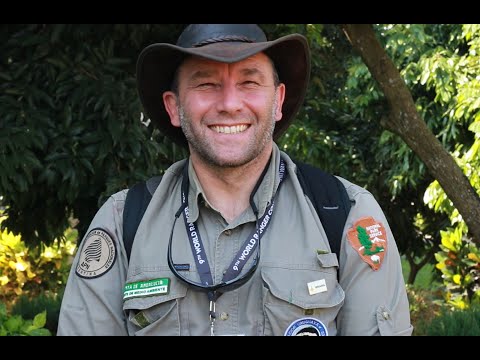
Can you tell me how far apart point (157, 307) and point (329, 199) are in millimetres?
693

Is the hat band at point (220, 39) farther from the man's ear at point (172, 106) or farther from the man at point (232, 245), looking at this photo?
the man's ear at point (172, 106)

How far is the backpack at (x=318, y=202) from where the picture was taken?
2.68 metres

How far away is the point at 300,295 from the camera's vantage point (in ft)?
8.57

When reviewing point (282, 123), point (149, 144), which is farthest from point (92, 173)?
point (282, 123)

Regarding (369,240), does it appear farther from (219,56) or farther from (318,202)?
(219,56)

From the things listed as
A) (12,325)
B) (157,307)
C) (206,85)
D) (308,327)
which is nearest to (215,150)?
(206,85)

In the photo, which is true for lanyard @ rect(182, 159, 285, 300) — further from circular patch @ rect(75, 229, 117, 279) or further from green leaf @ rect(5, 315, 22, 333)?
green leaf @ rect(5, 315, 22, 333)

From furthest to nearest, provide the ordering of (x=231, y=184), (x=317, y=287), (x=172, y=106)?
(x=172, y=106) < (x=231, y=184) < (x=317, y=287)

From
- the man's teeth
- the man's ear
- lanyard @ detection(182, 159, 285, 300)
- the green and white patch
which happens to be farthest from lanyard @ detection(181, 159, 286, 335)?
the man's ear

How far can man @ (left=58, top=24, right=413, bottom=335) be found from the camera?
2.61m

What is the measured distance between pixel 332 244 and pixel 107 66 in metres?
2.55

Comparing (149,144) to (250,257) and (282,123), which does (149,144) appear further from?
(250,257)

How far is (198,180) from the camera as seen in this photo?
2867 millimetres
